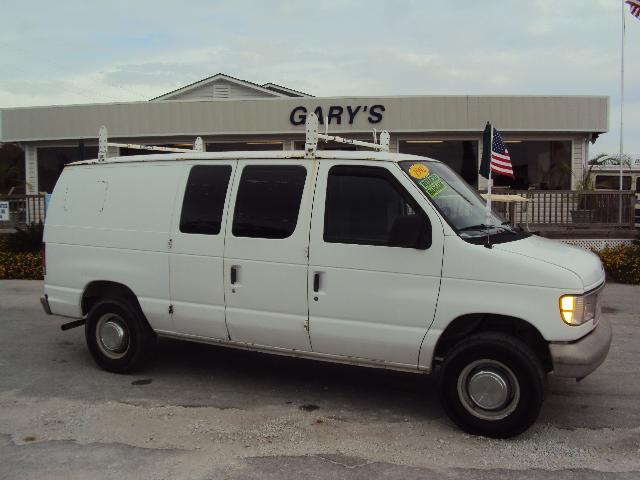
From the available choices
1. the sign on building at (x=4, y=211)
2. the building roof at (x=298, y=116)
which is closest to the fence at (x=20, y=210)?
the sign on building at (x=4, y=211)

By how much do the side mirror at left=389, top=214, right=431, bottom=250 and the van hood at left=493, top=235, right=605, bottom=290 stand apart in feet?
1.62

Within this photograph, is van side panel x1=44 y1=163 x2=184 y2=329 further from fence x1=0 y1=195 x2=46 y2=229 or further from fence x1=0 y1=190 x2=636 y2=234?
fence x1=0 y1=195 x2=46 y2=229

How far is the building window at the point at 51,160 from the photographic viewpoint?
17.6 m

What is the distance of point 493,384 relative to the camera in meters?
4.21

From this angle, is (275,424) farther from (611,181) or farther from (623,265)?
(611,181)

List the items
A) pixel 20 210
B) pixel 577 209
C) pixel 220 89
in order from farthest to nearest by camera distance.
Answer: pixel 220 89
pixel 20 210
pixel 577 209

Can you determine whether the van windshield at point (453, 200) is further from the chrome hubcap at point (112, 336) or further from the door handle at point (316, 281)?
the chrome hubcap at point (112, 336)

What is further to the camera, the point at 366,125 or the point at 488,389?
the point at 366,125

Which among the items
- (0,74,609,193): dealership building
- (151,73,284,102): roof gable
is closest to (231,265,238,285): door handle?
(0,74,609,193): dealership building

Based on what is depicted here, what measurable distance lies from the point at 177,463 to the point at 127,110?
14.2 metres

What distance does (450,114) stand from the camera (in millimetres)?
15008

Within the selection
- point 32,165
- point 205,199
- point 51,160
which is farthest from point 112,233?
point 32,165

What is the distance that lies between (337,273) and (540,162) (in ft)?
41.1

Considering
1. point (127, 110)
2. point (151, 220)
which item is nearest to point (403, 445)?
point (151, 220)
